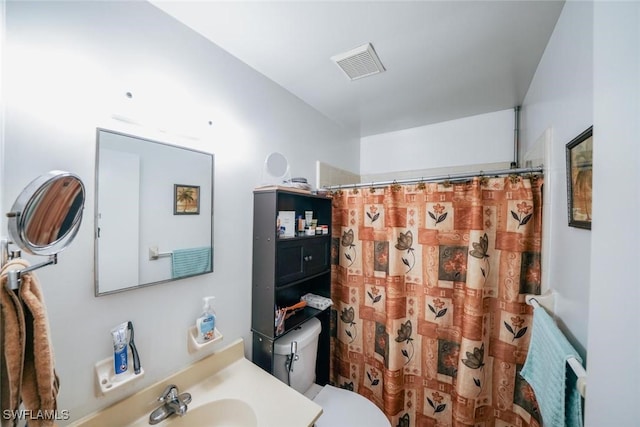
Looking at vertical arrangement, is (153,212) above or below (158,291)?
above

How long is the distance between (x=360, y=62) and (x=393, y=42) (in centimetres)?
20

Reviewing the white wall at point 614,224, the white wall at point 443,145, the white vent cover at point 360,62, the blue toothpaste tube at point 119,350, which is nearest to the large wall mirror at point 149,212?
the blue toothpaste tube at point 119,350

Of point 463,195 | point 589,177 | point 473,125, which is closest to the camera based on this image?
point 589,177

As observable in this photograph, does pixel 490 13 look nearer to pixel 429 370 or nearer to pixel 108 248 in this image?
pixel 108 248

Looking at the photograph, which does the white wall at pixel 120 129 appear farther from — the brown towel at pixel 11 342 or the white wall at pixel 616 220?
the white wall at pixel 616 220

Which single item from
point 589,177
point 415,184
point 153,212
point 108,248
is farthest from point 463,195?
point 108,248

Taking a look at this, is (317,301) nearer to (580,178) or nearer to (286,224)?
(286,224)

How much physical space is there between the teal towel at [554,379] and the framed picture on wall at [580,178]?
1.30ft

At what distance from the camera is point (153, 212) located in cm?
93

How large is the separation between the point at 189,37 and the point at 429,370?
2.29 metres

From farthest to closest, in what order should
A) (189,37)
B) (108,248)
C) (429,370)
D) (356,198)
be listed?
(356,198)
(429,370)
(189,37)
(108,248)

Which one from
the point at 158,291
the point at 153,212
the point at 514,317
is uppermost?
the point at 153,212

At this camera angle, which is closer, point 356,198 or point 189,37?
point 189,37

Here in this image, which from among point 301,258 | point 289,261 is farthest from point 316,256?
point 289,261
